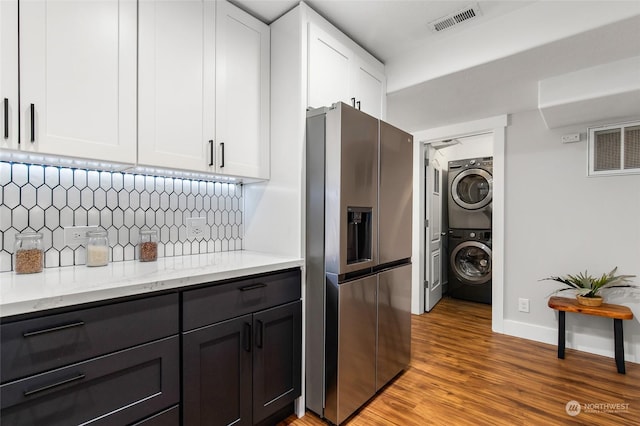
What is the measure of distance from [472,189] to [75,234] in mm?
4443

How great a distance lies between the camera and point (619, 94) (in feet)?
6.95

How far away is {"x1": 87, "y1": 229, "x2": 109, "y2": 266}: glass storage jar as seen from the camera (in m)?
1.51

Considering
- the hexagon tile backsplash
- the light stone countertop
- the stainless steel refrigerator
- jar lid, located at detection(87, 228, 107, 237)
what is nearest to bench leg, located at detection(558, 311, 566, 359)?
the stainless steel refrigerator

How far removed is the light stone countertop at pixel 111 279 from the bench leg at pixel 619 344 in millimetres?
2581

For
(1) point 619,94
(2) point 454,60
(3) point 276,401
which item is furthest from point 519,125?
(3) point 276,401

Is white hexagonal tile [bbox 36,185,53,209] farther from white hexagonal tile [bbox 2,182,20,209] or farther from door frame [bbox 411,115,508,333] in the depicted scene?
door frame [bbox 411,115,508,333]

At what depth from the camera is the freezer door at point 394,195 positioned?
2027 millimetres


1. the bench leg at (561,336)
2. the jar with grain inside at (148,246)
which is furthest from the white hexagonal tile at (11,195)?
the bench leg at (561,336)

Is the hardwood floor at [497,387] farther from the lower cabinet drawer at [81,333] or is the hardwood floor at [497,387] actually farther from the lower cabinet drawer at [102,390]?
the lower cabinet drawer at [81,333]

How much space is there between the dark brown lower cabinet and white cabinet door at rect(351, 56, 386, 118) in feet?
5.22

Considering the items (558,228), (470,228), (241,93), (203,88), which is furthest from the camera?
(470,228)

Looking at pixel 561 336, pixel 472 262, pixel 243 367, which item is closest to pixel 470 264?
pixel 472 262

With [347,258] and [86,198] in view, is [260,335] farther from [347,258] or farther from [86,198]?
[86,198]

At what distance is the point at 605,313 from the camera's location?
2.39m
